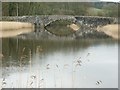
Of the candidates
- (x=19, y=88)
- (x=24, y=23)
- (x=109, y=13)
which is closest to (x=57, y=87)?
(x=19, y=88)

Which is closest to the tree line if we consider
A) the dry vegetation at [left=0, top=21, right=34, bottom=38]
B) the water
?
the dry vegetation at [left=0, top=21, right=34, bottom=38]

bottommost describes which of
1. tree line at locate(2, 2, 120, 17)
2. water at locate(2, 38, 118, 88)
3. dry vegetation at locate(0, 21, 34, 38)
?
water at locate(2, 38, 118, 88)

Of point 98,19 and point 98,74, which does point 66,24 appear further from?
point 98,74

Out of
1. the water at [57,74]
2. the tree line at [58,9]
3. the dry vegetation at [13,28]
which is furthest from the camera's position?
the tree line at [58,9]

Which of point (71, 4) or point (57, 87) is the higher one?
point (71, 4)

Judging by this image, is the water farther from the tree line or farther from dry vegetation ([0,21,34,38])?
the tree line

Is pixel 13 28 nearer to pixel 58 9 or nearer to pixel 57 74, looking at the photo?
pixel 58 9

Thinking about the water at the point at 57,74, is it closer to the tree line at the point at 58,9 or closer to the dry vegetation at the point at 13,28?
the dry vegetation at the point at 13,28

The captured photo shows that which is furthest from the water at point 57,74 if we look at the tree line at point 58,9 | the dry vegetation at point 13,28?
the tree line at point 58,9

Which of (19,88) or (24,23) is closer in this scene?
(19,88)

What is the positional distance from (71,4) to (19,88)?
19094mm

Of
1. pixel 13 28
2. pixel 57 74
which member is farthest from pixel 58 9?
pixel 57 74

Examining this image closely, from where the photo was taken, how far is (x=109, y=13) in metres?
23.5

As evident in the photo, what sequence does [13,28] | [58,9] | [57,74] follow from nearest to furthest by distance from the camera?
[57,74], [13,28], [58,9]
